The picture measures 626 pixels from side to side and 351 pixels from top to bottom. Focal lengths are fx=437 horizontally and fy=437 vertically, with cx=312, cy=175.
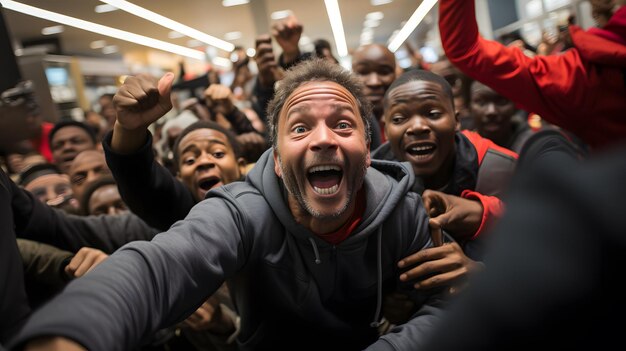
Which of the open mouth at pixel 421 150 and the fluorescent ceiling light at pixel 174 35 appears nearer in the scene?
the open mouth at pixel 421 150

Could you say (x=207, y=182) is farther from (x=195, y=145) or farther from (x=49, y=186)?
(x=49, y=186)

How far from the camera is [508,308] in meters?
0.36

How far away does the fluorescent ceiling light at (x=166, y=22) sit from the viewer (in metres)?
6.10

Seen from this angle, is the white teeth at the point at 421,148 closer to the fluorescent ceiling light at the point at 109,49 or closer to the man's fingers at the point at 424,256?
the man's fingers at the point at 424,256

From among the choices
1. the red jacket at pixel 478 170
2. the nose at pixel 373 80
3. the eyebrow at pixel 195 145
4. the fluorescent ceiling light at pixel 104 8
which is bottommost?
the red jacket at pixel 478 170

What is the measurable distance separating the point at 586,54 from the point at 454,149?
592 mm

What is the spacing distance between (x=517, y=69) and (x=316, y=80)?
0.81 meters

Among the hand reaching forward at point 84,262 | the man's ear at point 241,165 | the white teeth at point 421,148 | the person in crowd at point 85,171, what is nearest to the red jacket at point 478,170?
the white teeth at point 421,148

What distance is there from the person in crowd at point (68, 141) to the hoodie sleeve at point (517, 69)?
2634 millimetres

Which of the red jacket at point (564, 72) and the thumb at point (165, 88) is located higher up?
the thumb at point (165, 88)

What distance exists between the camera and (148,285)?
955 mm

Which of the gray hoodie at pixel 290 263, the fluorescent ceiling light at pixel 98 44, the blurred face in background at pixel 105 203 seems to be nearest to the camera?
the gray hoodie at pixel 290 263

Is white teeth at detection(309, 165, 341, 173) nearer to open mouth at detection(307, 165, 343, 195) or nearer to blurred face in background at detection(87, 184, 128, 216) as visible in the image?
open mouth at detection(307, 165, 343, 195)

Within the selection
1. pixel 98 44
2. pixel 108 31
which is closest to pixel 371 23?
pixel 98 44
